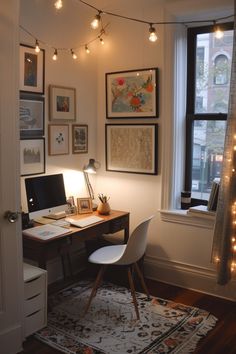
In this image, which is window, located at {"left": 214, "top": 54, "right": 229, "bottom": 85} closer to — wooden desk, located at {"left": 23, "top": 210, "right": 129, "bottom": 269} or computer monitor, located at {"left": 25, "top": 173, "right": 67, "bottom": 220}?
wooden desk, located at {"left": 23, "top": 210, "right": 129, "bottom": 269}

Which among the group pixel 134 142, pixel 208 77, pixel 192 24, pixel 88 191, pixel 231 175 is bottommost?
pixel 88 191

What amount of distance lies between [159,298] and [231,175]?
1230mm

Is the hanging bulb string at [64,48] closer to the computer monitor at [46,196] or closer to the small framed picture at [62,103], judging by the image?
the small framed picture at [62,103]

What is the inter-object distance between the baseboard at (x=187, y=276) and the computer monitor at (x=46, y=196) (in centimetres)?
106

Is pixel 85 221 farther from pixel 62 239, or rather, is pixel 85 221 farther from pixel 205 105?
pixel 205 105

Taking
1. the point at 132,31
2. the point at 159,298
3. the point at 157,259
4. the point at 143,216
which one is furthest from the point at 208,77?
the point at 159,298

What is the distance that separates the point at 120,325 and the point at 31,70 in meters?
2.15

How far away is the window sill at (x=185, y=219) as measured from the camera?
3424 millimetres

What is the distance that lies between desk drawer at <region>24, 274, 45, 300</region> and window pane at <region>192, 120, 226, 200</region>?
1662 millimetres

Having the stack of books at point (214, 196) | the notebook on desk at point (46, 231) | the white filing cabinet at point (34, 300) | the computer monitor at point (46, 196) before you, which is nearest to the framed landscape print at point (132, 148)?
the stack of books at point (214, 196)

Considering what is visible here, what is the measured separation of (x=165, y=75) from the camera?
3.53 metres

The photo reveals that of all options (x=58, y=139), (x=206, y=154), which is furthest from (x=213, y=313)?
(x=58, y=139)

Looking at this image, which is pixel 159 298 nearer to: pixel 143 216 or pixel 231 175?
pixel 143 216

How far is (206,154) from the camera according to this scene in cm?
362
